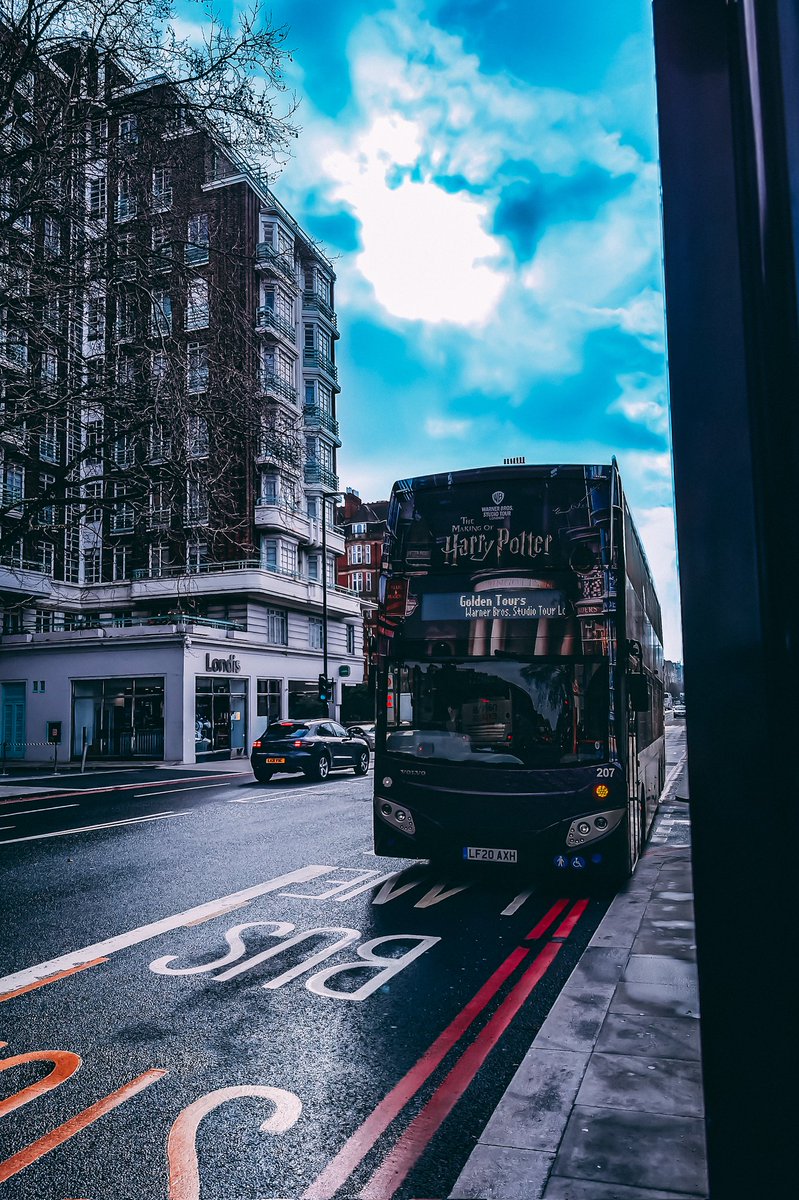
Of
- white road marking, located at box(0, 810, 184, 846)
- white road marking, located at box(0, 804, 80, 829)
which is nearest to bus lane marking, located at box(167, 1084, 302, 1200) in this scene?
white road marking, located at box(0, 810, 184, 846)

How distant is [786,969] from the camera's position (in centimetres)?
120

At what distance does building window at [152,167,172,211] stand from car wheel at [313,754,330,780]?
13.9 meters

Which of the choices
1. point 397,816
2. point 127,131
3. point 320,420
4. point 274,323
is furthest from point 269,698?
point 397,816

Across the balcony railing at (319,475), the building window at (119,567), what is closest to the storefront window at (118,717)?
the building window at (119,567)

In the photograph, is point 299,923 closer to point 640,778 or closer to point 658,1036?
point 658,1036

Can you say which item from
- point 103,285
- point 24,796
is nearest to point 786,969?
point 103,285

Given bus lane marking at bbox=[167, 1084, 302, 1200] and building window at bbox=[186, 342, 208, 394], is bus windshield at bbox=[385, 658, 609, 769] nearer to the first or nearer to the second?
bus lane marking at bbox=[167, 1084, 302, 1200]

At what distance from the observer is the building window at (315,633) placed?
4409cm

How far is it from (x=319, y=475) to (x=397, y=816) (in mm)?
37293

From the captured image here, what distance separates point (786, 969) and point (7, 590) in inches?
1496

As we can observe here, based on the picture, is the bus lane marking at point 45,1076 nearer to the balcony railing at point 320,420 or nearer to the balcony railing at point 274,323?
the balcony railing at point 274,323

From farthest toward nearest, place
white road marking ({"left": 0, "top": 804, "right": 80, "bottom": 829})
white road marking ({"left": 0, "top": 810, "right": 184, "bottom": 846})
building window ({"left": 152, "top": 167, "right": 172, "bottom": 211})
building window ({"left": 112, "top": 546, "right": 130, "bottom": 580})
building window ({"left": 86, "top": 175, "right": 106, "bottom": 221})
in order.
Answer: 1. building window ({"left": 112, "top": 546, "right": 130, "bottom": 580})
2. building window ({"left": 152, "top": 167, "right": 172, "bottom": 211})
3. white road marking ({"left": 0, "top": 804, "right": 80, "bottom": 829})
4. building window ({"left": 86, "top": 175, "right": 106, "bottom": 221})
5. white road marking ({"left": 0, "top": 810, "right": 184, "bottom": 846})

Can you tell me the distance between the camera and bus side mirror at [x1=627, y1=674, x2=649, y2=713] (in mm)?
8489

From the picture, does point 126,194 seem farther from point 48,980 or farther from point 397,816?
point 48,980
